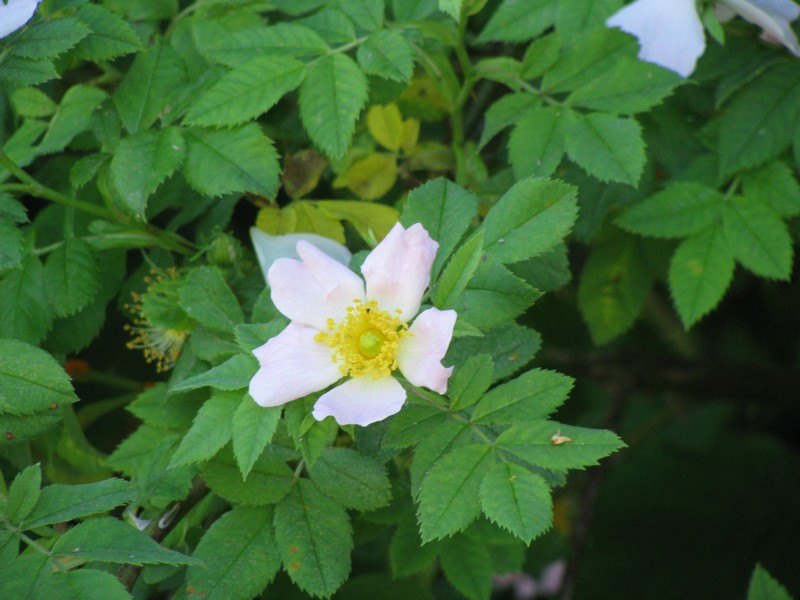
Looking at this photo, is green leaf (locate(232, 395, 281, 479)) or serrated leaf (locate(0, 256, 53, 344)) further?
serrated leaf (locate(0, 256, 53, 344))

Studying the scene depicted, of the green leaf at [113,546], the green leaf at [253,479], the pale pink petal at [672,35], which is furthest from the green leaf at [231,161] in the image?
the pale pink petal at [672,35]

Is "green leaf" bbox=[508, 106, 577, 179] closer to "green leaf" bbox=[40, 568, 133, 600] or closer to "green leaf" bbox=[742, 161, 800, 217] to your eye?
"green leaf" bbox=[742, 161, 800, 217]

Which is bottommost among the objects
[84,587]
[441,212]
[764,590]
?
Answer: [764,590]

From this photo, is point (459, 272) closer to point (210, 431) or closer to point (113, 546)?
point (210, 431)

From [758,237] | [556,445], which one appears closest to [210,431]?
[556,445]

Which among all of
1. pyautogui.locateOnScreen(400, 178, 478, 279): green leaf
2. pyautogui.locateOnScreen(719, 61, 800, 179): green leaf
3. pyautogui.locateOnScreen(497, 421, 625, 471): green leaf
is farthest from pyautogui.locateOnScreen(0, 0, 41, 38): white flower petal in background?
pyautogui.locateOnScreen(719, 61, 800, 179): green leaf

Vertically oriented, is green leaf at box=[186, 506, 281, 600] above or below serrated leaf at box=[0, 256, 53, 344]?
below
